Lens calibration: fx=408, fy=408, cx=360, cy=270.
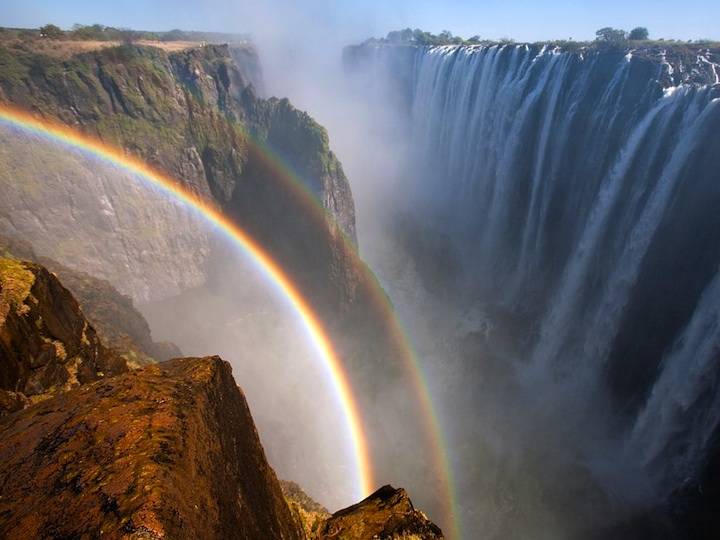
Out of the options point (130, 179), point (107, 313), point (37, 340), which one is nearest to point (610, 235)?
point (107, 313)

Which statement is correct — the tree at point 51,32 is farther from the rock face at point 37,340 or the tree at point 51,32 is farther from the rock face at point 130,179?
the rock face at point 37,340

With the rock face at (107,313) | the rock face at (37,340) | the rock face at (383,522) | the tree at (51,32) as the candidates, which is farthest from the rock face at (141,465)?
the tree at (51,32)

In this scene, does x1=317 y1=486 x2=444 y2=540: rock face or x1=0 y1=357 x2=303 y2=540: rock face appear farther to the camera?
x1=317 y1=486 x2=444 y2=540: rock face

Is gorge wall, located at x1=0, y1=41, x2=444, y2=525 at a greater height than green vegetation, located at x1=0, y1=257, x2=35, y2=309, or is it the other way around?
gorge wall, located at x1=0, y1=41, x2=444, y2=525

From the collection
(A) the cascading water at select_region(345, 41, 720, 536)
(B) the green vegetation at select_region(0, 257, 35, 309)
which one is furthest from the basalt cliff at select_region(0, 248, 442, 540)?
(A) the cascading water at select_region(345, 41, 720, 536)

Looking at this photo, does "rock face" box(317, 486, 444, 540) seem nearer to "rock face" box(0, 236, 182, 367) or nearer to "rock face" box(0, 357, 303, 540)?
"rock face" box(0, 357, 303, 540)

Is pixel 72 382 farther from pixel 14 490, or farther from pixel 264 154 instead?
pixel 264 154
